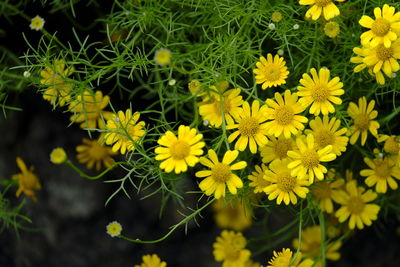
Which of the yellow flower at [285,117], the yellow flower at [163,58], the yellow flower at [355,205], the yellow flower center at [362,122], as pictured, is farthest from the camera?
the yellow flower at [355,205]

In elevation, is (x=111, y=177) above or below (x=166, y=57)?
below

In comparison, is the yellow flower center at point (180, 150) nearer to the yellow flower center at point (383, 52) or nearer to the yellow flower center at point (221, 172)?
the yellow flower center at point (221, 172)

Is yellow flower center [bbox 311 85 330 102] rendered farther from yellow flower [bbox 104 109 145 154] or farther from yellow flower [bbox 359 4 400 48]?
yellow flower [bbox 104 109 145 154]

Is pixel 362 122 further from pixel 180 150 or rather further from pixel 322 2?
pixel 180 150

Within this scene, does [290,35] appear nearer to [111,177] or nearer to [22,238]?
[111,177]

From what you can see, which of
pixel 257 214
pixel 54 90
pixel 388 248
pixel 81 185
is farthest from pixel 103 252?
pixel 388 248

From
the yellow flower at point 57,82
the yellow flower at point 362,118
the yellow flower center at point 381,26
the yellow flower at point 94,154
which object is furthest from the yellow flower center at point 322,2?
the yellow flower at point 94,154
